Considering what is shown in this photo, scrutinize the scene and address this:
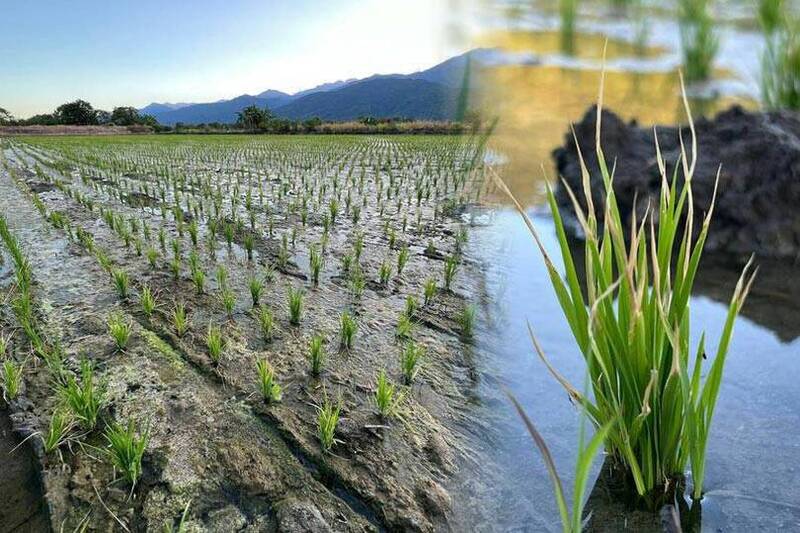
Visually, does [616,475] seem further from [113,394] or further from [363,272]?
[363,272]

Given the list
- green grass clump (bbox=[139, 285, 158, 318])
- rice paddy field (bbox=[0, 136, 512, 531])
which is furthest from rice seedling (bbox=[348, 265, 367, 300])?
green grass clump (bbox=[139, 285, 158, 318])

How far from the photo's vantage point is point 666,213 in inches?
41.3

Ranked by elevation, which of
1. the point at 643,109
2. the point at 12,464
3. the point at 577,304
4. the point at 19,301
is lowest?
the point at 12,464

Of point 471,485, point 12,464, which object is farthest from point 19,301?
point 471,485

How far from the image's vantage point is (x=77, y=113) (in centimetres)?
4809

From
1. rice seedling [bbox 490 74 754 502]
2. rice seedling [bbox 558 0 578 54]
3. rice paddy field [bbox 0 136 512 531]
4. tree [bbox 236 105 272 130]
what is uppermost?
tree [bbox 236 105 272 130]

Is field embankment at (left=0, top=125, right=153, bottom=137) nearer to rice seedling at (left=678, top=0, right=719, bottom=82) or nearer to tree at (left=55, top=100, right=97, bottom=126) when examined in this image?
tree at (left=55, top=100, right=97, bottom=126)

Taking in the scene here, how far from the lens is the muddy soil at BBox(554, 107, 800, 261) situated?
2848 mm

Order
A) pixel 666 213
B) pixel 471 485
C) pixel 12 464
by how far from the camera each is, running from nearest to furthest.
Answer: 1. pixel 666 213
2. pixel 471 485
3. pixel 12 464

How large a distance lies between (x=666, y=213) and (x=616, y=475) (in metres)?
0.63

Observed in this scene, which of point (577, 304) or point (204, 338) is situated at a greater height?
point (577, 304)

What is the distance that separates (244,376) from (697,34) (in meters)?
2.09

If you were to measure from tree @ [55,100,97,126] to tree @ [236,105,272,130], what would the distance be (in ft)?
56.5

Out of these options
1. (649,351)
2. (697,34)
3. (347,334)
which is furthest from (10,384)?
(697,34)
